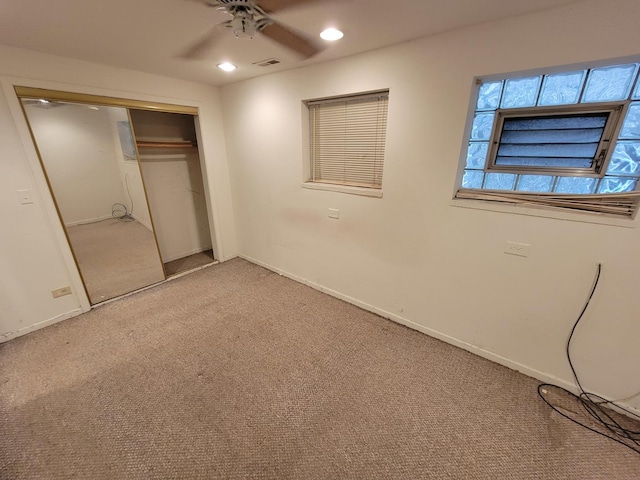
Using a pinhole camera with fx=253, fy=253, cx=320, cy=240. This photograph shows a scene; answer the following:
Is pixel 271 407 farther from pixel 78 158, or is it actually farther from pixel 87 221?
pixel 78 158

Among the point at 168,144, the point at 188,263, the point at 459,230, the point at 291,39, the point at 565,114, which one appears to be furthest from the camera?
the point at 188,263

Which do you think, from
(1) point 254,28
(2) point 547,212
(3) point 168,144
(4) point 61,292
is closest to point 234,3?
(1) point 254,28

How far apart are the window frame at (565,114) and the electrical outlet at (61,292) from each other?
12.7 ft

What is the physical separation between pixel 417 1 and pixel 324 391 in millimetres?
2412

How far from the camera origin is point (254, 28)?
4.73 feet

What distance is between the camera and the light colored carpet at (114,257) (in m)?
2.63

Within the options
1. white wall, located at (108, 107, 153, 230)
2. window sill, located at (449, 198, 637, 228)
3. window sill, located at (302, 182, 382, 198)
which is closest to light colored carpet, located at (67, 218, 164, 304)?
white wall, located at (108, 107, 153, 230)

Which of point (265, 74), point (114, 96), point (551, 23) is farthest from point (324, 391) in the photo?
point (114, 96)

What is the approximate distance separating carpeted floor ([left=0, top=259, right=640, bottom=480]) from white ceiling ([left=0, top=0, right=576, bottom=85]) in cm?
233

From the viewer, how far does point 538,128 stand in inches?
65.1

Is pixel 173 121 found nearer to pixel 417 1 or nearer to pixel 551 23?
pixel 417 1

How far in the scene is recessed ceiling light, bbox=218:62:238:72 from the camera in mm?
2367

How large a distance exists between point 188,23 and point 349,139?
4.82 ft

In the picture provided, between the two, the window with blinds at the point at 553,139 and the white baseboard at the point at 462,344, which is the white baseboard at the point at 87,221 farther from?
the window with blinds at the point at 553,139
